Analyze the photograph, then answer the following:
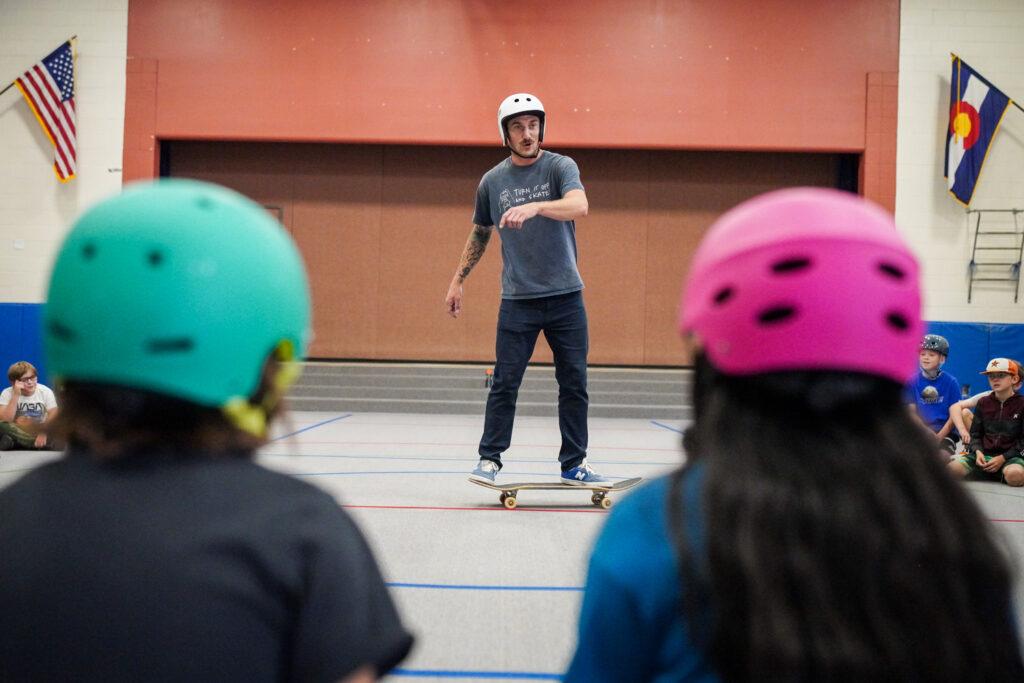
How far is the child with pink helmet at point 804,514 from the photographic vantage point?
2.32 feet

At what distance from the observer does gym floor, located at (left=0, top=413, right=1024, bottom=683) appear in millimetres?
1858

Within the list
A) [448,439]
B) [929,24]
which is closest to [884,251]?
[448,439]

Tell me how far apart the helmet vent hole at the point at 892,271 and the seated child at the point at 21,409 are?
549cm

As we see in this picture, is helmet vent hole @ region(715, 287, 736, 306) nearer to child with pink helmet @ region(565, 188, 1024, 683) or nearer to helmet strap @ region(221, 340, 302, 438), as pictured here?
child with pink helmet @ region(565, 188, 1024, 683)

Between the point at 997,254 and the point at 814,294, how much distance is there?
10480 millimetres

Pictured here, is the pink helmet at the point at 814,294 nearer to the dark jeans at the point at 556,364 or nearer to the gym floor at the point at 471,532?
the gym floor at the point at 471,532

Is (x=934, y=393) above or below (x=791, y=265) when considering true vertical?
below

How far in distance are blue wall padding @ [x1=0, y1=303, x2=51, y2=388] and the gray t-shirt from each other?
812cm

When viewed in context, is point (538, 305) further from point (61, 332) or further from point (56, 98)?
point (56, 98)

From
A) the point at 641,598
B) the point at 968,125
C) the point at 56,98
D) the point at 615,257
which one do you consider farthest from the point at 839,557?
the point at 56,98

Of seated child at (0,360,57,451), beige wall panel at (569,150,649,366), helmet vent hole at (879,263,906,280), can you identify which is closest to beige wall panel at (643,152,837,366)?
beige wall panel at (569,150,649,366)

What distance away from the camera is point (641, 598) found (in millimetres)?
739

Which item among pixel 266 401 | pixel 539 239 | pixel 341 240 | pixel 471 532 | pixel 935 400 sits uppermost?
pixel 341 240

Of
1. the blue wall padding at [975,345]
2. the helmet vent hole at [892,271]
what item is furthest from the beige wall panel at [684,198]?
the helmet vent hole at [892,271]
